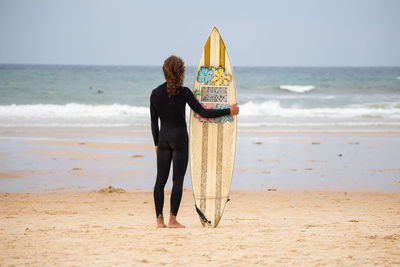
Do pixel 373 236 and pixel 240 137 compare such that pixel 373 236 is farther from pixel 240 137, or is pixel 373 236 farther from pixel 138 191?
pixel 240 137

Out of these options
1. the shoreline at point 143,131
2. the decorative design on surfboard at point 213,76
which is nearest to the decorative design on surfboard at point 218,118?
the decorative design on surfboard at point 213,76

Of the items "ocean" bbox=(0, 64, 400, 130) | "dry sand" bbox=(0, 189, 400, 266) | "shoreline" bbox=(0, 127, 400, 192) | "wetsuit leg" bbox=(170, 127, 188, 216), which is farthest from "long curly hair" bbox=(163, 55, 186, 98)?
"ocean" bbox=(0, 64, 400, 130)

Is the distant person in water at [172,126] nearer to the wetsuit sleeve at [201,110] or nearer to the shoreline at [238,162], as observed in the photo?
the wetsuit sleeve at [201,110]

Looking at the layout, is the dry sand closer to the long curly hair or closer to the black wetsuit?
the black wetsuit

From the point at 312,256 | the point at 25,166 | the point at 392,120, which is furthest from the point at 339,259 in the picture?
the point at 392,120

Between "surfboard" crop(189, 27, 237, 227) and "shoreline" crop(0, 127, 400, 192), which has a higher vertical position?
"surfboard" crop(189, 27, 237, 227)

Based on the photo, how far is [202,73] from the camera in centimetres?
467

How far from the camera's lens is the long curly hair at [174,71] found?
396 centimetres

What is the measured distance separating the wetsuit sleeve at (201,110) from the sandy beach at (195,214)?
3.21 feet

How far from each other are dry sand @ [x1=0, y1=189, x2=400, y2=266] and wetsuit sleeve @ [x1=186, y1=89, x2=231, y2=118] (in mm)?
975

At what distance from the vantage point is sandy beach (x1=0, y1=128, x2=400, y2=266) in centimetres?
338

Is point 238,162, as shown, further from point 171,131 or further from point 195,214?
point 171,131

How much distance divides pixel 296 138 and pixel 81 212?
728cm

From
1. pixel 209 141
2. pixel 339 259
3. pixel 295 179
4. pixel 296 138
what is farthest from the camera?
pixel 296 138
